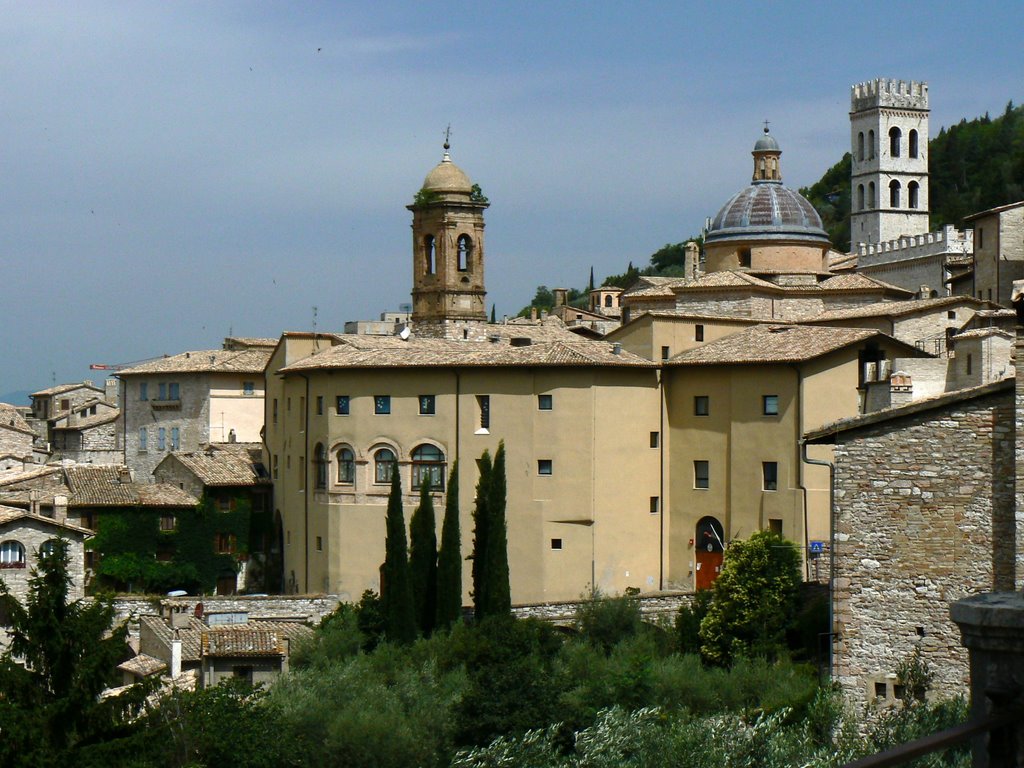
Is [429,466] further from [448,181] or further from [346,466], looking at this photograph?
[448,181]

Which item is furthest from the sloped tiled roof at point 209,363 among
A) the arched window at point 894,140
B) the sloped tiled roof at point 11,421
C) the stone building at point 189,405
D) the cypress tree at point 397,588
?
the arched window at point 894,140

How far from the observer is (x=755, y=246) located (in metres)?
56.8

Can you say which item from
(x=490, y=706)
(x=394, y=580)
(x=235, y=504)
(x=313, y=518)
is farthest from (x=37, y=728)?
(x=235, y=504)

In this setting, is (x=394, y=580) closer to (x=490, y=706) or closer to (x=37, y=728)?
(x=490, y=706)

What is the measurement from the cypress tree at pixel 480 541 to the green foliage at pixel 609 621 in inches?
86.5

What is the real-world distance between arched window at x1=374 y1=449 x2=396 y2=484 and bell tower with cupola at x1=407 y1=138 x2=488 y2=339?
1159 cm

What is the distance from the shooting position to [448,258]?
54.9 meters

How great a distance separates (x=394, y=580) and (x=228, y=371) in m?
22.5

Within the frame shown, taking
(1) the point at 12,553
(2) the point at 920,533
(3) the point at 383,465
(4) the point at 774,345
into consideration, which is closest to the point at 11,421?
(1) the point at 12,553

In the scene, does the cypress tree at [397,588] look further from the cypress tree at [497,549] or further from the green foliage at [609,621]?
the green foliage at [609,621]

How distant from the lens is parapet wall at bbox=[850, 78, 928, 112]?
321 ft

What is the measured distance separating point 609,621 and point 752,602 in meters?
5.72

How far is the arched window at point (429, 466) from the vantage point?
138ft

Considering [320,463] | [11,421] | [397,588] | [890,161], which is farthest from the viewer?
[890,161]
